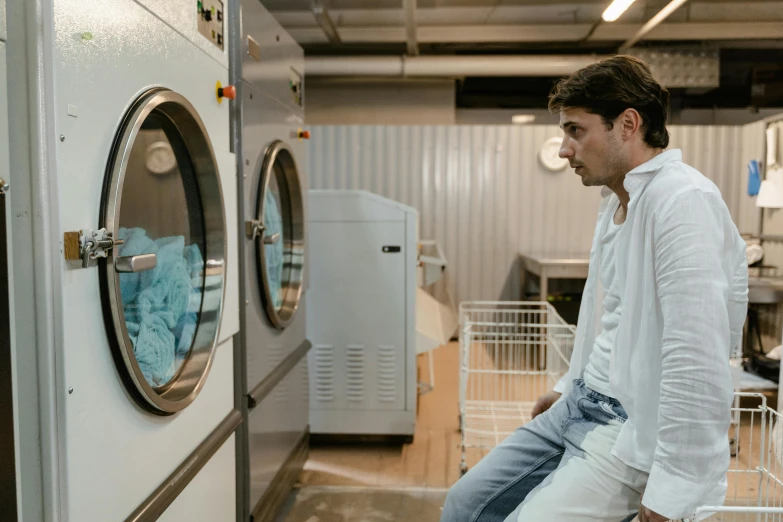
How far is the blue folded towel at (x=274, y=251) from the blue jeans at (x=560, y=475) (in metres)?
1.30

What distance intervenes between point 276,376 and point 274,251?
548 mm

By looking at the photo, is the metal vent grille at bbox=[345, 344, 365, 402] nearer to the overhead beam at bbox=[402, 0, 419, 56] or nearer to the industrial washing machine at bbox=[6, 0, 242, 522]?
the industrial washing machine at bbox=[6, 0, 242, 522]

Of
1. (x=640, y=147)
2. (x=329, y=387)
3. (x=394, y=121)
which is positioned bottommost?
(x=329, y=387)

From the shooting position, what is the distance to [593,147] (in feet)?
4.69

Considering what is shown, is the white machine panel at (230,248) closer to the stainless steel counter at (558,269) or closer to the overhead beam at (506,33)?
the stainless steel counter at (558,269)

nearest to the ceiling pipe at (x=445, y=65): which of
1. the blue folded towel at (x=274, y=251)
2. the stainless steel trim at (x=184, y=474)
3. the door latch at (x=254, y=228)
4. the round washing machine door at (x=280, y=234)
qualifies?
the round washing machine door at (x=280, y=234)

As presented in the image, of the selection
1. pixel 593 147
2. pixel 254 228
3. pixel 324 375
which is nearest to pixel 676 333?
pixel 593 147

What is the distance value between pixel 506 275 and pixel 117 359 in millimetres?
4686

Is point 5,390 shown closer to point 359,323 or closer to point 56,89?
point 56,89

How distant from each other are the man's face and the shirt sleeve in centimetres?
26

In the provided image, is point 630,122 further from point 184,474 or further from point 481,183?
point 481,183

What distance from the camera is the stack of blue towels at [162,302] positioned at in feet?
5.06

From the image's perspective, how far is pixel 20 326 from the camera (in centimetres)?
110

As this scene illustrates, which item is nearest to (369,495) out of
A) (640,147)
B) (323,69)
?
(640,147)
